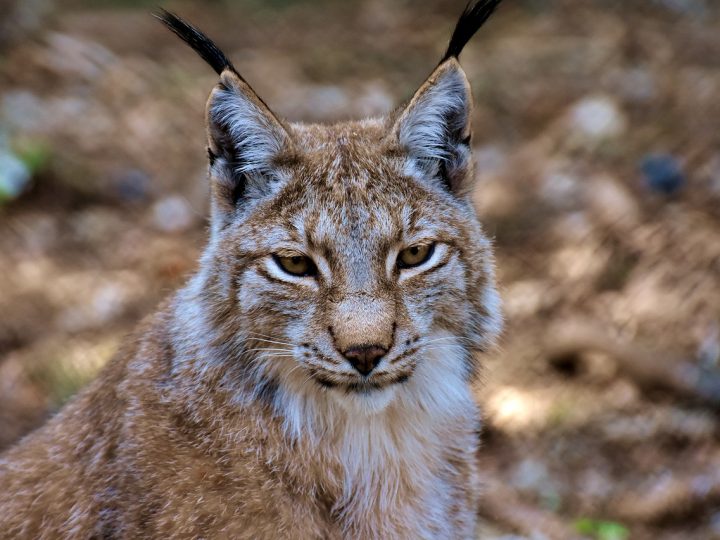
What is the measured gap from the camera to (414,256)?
359 centimetres

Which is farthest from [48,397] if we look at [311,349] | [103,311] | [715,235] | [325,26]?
[325,26]

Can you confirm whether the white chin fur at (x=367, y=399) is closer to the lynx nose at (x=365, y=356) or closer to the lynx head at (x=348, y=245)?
the lynx head at (x=348, y=245)

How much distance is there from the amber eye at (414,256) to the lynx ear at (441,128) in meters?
0.39

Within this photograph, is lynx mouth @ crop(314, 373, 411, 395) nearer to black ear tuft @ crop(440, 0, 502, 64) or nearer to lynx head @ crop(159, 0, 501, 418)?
lynx head @ crop(159, 0, 501, 418)

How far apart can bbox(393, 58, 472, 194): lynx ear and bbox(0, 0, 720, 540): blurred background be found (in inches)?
33.7

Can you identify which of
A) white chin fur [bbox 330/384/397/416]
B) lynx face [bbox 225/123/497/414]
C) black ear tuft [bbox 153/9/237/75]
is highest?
black ear tuft [bbox 153/9/237/75]

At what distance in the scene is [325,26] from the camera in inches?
404

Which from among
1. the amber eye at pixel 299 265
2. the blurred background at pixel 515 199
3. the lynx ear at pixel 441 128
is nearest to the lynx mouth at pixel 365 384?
the amber eye at pixel 299 265

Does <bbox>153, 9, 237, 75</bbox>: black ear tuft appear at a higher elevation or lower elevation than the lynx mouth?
higher

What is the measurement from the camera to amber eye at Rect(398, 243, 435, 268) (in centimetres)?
357

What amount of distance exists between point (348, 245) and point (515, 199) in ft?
14.7

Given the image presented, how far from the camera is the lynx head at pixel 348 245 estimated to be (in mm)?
3396

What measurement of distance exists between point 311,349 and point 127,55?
266 inches

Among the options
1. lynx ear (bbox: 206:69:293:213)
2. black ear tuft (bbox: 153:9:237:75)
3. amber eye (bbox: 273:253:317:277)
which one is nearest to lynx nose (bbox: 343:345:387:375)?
amber eye (bbox: 273:253:317:277)
